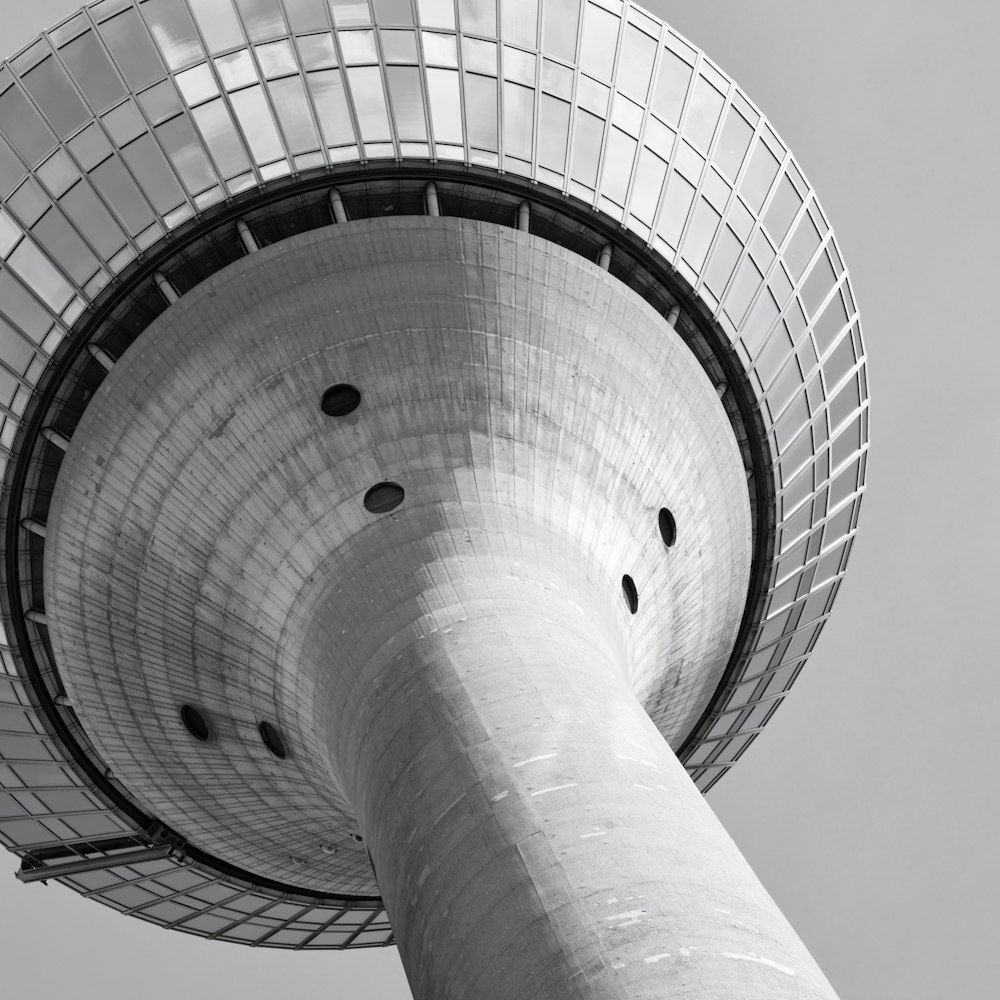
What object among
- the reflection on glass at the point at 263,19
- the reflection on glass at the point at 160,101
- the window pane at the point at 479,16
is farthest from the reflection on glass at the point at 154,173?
the window pane at the point at 479,16

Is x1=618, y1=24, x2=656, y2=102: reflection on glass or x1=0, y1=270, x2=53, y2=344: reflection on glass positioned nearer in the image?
x1=0, y1=270, x2=53, y2=344: reflection on glass

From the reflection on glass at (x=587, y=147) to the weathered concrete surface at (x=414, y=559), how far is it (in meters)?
1.65

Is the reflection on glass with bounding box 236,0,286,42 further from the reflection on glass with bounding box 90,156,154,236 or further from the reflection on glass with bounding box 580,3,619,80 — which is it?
the reflection on glass with bounding box 580,3,619,80

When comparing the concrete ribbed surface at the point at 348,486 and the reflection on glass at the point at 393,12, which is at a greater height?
the reflection on glass at the point at 393,12

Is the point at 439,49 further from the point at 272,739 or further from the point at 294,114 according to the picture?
the point at 272,739

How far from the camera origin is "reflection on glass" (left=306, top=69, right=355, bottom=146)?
85.3 ft

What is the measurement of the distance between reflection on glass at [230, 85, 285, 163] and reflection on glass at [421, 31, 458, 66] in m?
3.03

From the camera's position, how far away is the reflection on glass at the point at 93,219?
85.4 ft

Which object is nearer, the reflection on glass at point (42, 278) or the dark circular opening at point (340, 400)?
the dark circular opening at point (340, 400)

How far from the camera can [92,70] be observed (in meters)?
25.7

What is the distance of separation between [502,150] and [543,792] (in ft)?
43.4

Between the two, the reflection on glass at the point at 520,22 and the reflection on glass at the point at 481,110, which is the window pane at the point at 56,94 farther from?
the reflection on glass at the point at 520,22

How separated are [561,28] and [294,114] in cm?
523

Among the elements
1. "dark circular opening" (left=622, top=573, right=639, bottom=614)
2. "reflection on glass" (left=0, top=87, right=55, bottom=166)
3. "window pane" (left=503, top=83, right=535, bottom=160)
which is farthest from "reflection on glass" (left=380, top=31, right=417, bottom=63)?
"dark circular opening" (left=622, top=573, right=639, bottom=614)
